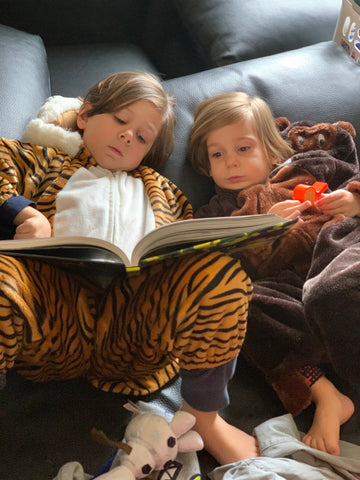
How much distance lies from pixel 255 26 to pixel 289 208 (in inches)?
32.4

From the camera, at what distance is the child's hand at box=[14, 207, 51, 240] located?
1.11 metres

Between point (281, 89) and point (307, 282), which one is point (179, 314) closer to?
point (307, 282)

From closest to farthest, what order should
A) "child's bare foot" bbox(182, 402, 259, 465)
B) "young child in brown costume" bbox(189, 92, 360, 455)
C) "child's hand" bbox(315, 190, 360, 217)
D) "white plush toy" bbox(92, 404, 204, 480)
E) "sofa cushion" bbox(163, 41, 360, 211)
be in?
"white plush toy" bbox(92, 404, 204, 480) < "child's bare foot" bbox(182, 402, 259, 465) < "young child in brown costume" bbox(189, 92, 360, 455) < "child's hand" bbox(315, 190, 360, 217) < "sofa cushion" bbox(163, 41, 360, 211)

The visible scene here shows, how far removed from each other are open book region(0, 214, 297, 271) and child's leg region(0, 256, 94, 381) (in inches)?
3.0

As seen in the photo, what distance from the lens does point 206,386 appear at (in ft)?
3.45

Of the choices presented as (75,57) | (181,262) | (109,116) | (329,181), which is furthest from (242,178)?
(75,57)

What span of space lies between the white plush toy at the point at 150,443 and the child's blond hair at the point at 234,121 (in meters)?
0.71

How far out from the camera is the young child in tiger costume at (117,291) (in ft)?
3.18

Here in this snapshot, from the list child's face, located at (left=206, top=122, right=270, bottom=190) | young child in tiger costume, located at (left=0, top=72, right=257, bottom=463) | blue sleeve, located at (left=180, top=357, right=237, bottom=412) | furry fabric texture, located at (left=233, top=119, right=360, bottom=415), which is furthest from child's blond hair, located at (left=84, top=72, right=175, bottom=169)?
blue sleeve, located at (left=180, top=357, right=237, bottom=412)

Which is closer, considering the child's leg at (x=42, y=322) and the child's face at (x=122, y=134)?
the child's leg at (x=42, y=322)

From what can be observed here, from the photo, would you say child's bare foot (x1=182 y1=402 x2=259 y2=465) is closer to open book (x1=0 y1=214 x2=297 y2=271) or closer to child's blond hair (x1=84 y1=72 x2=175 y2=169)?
open book (x1=0 y1=214 x2=297 y2=271)

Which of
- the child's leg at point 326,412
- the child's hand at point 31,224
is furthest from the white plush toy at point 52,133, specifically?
the child's leg at point 326,412

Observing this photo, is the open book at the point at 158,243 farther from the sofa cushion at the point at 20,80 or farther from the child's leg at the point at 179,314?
the sofa cushion at the point at 20,80

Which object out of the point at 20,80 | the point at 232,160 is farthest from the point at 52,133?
the point at 232,160
